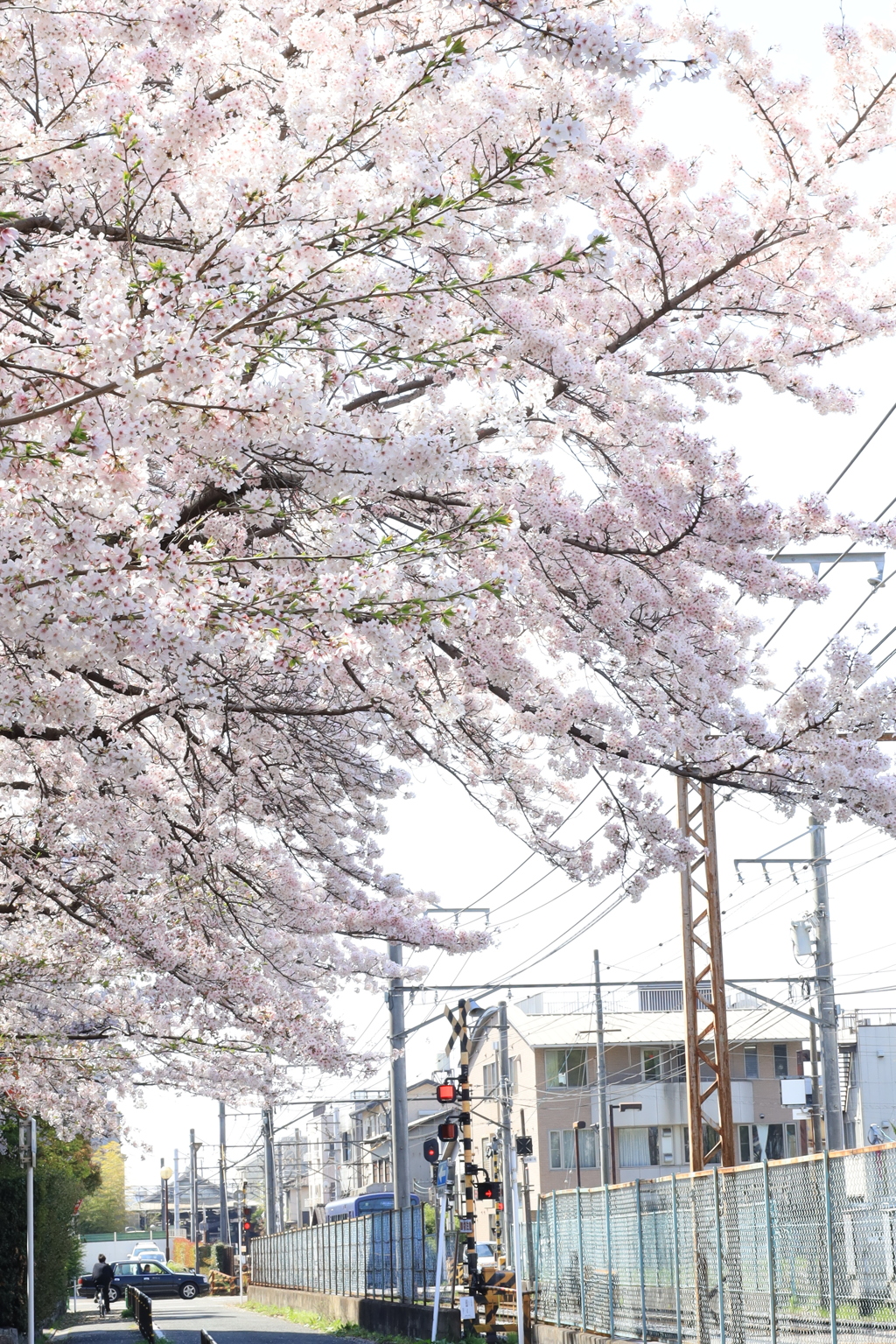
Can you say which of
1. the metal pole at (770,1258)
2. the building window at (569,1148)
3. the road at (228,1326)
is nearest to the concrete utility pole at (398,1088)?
the road at (228,1326)

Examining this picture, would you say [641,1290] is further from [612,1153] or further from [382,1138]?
[382,1138]

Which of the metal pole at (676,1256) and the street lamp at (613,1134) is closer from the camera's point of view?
the metal pole at (676,1256)

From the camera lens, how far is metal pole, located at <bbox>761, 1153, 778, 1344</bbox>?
1222cm

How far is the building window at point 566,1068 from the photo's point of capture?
58562 millimetres

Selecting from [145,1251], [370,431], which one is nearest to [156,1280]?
[145,1251]

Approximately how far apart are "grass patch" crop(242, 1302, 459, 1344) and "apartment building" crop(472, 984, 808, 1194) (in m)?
18.1

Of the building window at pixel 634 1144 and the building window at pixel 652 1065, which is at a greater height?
the building window at pixel 652 1065

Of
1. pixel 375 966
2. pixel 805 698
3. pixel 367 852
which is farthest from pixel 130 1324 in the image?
pixel 805 698

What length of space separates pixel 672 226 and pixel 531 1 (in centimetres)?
308

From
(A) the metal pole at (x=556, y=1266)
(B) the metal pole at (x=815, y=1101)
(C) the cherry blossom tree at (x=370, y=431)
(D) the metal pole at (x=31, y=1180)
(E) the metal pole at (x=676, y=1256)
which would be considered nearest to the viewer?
(C) the cherry blossom tree at (x=370, y=431)

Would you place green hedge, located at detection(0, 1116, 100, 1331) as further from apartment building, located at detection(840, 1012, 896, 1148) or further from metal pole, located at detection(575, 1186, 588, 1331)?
apartment building, located at detection(840, 1012, 896, 1148)

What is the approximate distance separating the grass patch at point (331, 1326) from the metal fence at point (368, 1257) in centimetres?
74

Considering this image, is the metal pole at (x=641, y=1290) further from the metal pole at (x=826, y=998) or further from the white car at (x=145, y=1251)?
the white car at (x=145, y=1251)

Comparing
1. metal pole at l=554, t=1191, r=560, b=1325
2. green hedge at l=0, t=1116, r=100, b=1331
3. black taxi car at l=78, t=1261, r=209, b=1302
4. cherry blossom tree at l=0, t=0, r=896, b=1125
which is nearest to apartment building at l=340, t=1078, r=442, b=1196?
black taxi car at l=78, t=1261, r=209, b=1302
